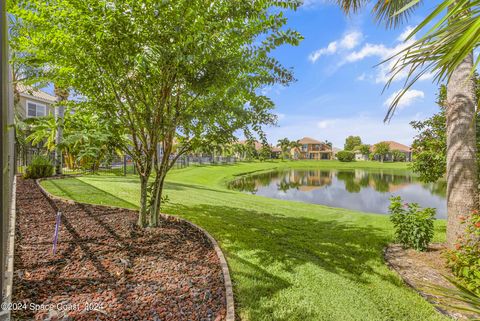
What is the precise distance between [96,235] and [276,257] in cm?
314

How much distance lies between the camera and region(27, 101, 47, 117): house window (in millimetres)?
22564

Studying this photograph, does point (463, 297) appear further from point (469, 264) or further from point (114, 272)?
point (114, 272)

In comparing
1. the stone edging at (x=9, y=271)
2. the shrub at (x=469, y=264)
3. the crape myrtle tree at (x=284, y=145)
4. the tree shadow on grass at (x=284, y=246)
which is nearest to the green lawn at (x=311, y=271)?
the tree shadow on grass at (x=284, y=246)

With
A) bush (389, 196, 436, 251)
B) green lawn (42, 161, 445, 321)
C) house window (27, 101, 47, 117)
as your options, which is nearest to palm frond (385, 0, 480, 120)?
green lawn (42, 161, 445, 321)

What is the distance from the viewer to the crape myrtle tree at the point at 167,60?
3467 mm

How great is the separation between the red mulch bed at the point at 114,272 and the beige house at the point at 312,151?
84.0 metres

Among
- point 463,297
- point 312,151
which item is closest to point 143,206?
point 463,297

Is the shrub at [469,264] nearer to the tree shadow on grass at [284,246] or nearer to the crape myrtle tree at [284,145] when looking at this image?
the tree shadow on grass at [284,246]

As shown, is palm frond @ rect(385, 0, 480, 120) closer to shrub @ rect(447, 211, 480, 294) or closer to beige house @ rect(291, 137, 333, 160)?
shrub @ rect(447, 211, 480, 294)

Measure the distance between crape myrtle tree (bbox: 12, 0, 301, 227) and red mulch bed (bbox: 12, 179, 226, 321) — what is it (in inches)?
35.9

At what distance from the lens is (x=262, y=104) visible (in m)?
4.82

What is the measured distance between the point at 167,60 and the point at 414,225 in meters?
5.28

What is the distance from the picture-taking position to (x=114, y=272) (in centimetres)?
323

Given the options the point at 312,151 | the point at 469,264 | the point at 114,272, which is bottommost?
the point at 114,272
